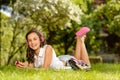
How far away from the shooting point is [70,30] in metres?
21.2


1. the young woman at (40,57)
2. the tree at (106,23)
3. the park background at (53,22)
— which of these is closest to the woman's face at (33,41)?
the young woman at (40,57)

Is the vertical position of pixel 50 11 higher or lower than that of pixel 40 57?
higher

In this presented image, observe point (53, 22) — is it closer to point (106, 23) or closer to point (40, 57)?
point (106, 23)

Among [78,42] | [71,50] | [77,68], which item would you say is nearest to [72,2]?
[78,42]

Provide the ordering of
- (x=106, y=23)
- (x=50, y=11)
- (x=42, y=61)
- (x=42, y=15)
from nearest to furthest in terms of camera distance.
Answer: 1. (x=42, y=61)
2. (x=50, y=11)
3. (x=42, y=15)
4. (x=106, y=23)

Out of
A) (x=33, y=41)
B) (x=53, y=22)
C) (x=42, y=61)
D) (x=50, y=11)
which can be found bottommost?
(x=42, y=61)

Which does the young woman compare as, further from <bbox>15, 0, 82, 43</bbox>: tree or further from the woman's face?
<bbox>15, 0, 82, 43</bbox>: tree

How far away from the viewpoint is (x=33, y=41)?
8.37 metres

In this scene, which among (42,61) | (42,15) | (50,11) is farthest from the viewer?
(42,15)

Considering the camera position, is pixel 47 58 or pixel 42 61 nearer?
pixel 47 58

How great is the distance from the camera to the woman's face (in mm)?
8373

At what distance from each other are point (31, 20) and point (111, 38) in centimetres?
1256

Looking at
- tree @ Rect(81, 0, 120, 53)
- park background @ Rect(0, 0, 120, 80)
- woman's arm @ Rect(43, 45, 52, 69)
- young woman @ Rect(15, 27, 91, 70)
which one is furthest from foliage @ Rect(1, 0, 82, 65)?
woman's arm @ Rect(43, 45, 52, 69)

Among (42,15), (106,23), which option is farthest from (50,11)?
(106,23)
